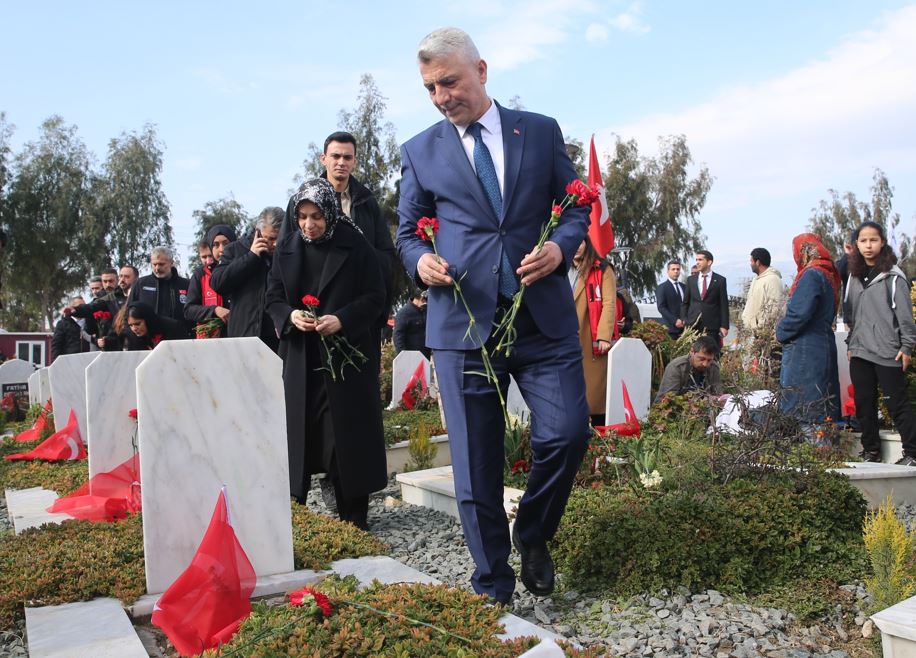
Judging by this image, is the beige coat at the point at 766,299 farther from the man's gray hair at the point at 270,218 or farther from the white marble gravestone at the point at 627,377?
the man's gray hair at the point at 270,218

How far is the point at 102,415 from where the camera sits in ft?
18.3

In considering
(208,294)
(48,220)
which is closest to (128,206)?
(48,220)

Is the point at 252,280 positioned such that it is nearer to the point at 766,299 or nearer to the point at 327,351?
the point at 327,351

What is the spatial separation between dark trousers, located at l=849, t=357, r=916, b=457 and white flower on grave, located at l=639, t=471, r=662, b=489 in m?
3.08

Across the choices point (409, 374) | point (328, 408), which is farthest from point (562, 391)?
point (409, 374)

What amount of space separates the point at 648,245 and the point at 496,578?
32363 millimetres

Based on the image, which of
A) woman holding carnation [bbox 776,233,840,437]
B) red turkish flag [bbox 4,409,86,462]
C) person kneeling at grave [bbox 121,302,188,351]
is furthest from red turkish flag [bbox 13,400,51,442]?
woman holding carnation [bbox 776,233,840,437]

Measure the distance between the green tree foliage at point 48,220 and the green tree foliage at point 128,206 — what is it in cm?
68

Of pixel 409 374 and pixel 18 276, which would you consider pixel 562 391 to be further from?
pixel 18 276

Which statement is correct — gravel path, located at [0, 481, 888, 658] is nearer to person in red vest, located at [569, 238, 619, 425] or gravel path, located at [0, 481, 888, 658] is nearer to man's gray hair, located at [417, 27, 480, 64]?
man's gray hair, located at [417, 27, 480, 64]

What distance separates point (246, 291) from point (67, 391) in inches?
119

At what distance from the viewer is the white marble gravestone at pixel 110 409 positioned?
5535 millimetres

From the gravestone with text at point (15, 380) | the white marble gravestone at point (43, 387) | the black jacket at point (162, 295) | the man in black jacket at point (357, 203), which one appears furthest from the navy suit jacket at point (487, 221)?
the gravestone with text at point (15, 380)

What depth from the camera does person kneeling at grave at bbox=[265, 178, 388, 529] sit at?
4844 millimetres
